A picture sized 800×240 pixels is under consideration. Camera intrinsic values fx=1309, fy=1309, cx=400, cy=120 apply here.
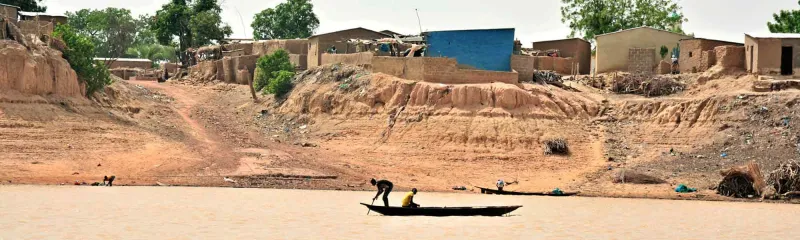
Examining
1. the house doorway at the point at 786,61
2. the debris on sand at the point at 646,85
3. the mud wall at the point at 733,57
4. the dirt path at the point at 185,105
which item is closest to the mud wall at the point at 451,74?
the debris on sand at the point at 646,85

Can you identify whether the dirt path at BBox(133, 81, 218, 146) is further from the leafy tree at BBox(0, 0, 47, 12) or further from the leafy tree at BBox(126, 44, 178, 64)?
the leafy tree at BBox(126, 44, 178, 64)

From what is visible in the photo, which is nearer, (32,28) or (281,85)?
(32,28)

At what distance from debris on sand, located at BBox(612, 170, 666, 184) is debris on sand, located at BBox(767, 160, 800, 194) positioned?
3691 mm

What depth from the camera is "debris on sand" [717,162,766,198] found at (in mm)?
33156

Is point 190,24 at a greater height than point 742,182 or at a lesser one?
greater

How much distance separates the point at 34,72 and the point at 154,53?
50342mm

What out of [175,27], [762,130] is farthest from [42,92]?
[175,27]

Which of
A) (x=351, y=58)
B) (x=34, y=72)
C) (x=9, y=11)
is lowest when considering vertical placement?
(x=34, y=72)

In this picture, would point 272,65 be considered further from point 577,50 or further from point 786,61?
point 786,61

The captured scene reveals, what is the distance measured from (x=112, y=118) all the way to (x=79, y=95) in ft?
4.15

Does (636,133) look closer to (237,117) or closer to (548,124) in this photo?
(548,124)

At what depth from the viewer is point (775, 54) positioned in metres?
40.8

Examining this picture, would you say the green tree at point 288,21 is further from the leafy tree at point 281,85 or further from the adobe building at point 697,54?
the adobe building at point 697,54

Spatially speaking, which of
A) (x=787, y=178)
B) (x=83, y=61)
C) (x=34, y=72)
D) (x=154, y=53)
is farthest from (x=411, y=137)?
(x=154, y=53)
